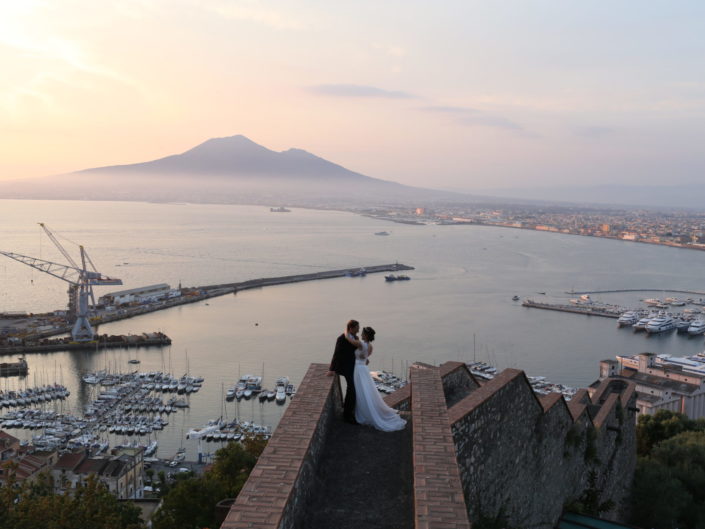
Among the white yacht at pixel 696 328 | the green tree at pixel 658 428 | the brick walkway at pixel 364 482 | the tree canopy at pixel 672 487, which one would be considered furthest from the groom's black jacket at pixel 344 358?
the white yacht at pixel 696 328

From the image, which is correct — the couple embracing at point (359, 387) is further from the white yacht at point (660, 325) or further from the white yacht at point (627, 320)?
the white yacht at point (627, 320)

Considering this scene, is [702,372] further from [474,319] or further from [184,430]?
[184,430]

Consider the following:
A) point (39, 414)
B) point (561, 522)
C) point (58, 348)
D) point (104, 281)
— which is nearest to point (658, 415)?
point (561, 522)

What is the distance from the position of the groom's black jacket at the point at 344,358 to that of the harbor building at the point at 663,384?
1728 cm

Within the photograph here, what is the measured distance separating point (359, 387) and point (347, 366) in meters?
0.14

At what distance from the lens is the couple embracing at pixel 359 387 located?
9.66 feet

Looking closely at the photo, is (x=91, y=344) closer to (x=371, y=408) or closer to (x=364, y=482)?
(x=371, y=408)

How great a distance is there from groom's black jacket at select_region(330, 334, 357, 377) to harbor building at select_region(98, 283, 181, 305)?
32.4 metres

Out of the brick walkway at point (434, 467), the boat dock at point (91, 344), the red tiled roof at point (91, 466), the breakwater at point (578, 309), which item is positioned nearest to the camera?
the brick walkway at point (434, 467)

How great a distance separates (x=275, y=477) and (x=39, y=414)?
18.4 m

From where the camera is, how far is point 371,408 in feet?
9.64

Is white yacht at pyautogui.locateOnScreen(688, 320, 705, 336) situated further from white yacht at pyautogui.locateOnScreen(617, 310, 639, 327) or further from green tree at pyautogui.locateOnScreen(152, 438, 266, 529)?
green tree at pyautogui.locateOnScreen(152, 438, 266, 529)

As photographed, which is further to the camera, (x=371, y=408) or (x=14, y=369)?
(x=14, y=369)

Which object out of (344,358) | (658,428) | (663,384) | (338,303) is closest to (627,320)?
(663,384)
